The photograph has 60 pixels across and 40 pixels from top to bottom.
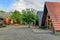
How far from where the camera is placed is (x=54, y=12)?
25.9 metres

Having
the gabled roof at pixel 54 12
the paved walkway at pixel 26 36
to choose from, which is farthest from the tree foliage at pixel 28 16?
the paved walkway at pixel 26 36

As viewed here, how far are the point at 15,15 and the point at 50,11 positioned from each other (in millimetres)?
51574

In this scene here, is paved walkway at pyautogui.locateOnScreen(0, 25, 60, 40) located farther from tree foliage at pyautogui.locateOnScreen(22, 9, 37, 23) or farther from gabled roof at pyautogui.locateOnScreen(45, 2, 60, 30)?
tree foliage at pyautogui.locateOnScreen(22, 9, 37, 23)

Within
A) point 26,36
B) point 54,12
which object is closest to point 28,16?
point 54,12

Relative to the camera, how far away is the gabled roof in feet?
75.4

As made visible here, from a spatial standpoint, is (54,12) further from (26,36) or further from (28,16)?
(28,16)

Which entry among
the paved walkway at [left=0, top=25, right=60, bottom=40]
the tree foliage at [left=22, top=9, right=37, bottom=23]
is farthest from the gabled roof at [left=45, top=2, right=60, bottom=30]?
the tree foliage at [left=22, top=9, right=37, bottom=23]

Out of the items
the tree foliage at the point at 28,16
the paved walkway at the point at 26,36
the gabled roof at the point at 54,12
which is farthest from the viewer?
the tree foliage at the point at 28,16

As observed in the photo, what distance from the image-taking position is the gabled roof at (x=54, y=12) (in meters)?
23.0

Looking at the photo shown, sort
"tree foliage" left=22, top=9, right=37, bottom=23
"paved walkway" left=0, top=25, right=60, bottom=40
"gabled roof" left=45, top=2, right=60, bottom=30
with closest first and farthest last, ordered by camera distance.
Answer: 1. "paved walkway" left=0, top=25, right=60, bottom=40
2. "gabled roof" left=45, top=2, right=60, bottom=30
3. "tree foliage" left=22, top=9, right=37, bottom=23

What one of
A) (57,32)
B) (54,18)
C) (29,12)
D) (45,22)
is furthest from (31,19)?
(57,32)

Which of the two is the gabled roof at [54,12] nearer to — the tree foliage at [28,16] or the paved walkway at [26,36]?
the paved walkway at [26,36]

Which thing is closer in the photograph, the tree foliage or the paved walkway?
the paved walkway

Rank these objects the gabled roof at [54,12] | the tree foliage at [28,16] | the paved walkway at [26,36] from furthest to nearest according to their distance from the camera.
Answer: the tree foliage at [28,16] < the gabled roof at [54,12] < the paved walkway at [26,36]
